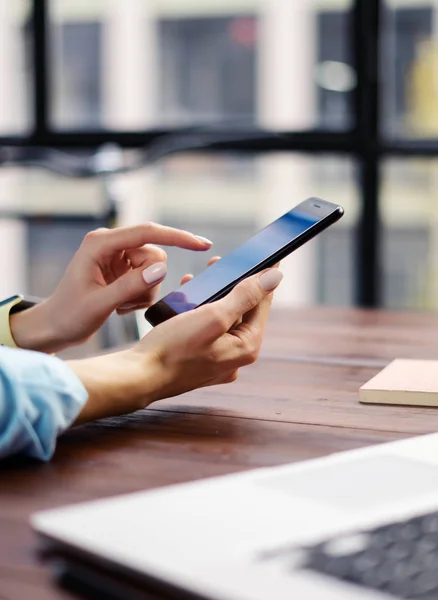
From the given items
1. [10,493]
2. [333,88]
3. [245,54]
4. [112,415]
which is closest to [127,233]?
[112,415]

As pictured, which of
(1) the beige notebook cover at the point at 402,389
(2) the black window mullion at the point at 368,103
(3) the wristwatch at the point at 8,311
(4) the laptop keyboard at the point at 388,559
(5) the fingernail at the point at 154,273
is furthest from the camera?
(2) the black window mullion at the point at 368,103

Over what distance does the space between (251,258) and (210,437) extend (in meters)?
0.20

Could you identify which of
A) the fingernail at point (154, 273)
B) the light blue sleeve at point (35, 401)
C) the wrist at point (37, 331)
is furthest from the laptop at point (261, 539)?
the wrist at point (37, 331)

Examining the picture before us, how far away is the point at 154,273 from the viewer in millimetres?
959

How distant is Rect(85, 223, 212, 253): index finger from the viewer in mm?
951

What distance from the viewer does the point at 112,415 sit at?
76 cm

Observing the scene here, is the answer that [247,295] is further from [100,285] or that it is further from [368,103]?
[368,103]

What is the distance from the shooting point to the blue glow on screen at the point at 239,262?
0.86 meters

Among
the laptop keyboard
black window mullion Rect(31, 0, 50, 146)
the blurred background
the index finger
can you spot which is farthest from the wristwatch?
black window mullion Rect(31, 0, 50, 146)

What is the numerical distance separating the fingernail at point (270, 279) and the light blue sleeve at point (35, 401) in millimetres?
203

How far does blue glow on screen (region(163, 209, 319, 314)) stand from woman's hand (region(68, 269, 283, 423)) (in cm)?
6

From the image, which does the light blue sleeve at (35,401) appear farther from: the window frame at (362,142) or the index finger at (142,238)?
the window frame at (362,142)

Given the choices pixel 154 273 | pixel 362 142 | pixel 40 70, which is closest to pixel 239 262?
pixel 154 273

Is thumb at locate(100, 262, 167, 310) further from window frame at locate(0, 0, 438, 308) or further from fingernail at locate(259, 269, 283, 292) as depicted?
window frame at locate(0, 0, 438, 308)
